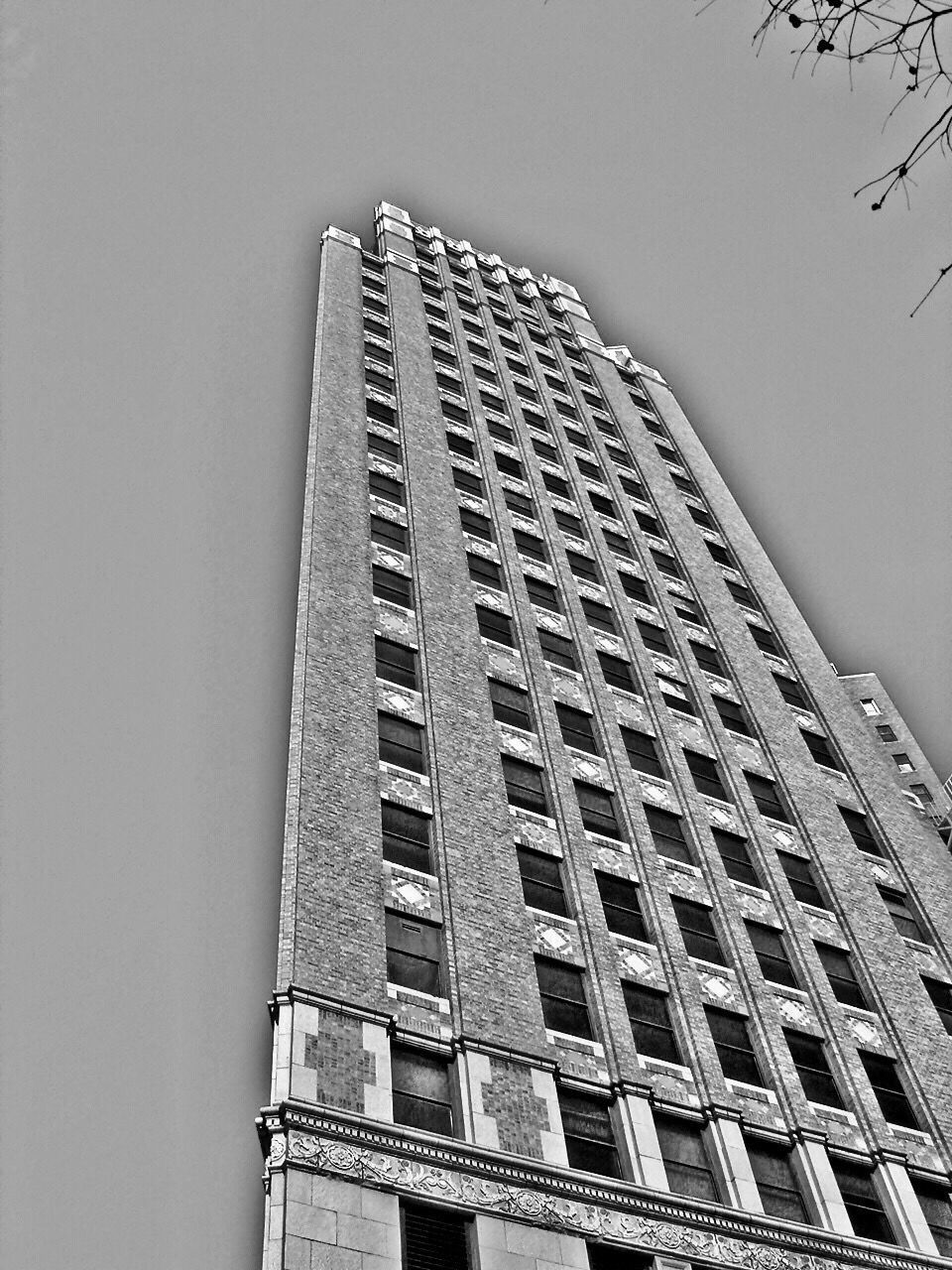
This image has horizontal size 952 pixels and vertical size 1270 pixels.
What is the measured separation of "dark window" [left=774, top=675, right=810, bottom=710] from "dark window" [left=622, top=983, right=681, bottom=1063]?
1889 cm

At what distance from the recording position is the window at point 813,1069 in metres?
26.2

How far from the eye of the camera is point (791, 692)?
145 ft

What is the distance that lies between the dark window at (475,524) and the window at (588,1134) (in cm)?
2210

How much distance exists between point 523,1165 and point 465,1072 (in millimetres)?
2021

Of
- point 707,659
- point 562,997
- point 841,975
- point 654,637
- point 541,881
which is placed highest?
point 654,637

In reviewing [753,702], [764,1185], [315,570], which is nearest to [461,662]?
[315,570]

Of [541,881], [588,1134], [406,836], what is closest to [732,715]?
[541,881]

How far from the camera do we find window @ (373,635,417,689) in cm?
3170

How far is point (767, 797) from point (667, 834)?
560cm

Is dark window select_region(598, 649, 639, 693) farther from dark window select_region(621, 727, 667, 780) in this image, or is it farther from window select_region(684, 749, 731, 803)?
window select_region(684, 749, 731, 803)

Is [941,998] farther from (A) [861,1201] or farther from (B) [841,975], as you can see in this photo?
(A) [861,1201]

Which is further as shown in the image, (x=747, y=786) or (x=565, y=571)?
(x=565, y=571)

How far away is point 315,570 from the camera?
3350 centimetres

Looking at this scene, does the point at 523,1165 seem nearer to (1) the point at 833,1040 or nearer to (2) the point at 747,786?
(1) the point at 833,1040
